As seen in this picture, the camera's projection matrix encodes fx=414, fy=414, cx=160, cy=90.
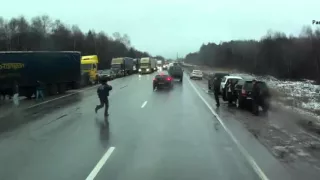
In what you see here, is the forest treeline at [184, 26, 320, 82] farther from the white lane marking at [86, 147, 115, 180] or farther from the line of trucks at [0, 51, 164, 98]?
the white lane marking at [86, 147, 115, 180]

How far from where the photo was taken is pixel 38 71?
30.7m

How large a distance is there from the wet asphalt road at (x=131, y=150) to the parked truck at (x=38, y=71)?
12984mm

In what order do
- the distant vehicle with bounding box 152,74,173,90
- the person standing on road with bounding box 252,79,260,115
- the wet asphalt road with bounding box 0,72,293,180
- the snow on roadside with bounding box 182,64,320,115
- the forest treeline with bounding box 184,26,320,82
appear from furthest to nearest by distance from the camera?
the forest treeline with bounding box 184,26,320,82 < the distant vehicle with bounding box 152,74,173,90 < the snow on roadside with bounding box 182,64,320,115 < the person standing on road with bounding box 252,79,260,115 < the wet asphalt road with bounding box 0,72,293,180

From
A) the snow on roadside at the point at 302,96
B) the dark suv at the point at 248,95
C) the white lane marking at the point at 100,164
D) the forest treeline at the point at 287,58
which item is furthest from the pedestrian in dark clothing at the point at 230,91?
the forest treeline at the point at 287,58

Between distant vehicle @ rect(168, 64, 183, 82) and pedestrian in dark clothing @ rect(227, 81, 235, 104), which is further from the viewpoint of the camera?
distant vehicle @ rect(168, 64, 183, 82)

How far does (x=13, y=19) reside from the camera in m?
114

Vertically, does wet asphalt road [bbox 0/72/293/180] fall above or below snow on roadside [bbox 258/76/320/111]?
above

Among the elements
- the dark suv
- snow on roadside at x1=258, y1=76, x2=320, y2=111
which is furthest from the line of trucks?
snow on roadside at x1=258, y1=76, x2=320, y2=111

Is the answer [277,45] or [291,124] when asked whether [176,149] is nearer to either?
[291,124]

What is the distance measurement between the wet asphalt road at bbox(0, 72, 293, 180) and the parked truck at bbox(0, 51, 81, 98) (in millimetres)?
12984

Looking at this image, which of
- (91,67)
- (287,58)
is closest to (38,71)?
(91,67)

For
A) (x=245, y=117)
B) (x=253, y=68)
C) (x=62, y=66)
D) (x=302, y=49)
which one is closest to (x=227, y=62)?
(x=253, y=68)

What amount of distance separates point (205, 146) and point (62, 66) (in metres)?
24.8

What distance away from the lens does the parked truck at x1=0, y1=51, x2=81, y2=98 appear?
2852 cm
